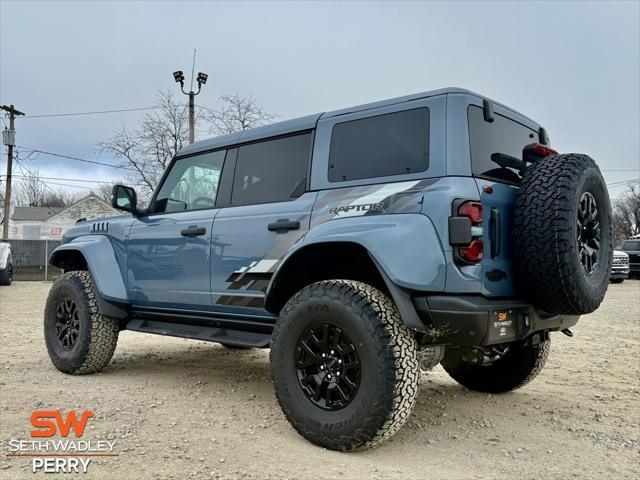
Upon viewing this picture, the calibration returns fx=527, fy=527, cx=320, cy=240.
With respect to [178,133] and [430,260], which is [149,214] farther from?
[178,133]

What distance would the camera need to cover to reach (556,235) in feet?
9.12

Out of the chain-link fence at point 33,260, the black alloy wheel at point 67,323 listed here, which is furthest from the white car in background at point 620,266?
the chain-link fence at point 33,260

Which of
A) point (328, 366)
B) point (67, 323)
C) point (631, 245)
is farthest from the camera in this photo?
point (631, 245)

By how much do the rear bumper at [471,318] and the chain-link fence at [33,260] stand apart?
2083cm

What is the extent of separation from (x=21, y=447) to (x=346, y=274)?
214cm

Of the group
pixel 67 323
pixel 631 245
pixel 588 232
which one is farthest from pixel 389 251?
pixel 631 245

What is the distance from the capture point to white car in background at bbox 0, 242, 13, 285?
16219 mm

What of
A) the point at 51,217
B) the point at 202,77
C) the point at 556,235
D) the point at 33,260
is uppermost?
the point at 202,77

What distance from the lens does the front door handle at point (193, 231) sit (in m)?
4.08

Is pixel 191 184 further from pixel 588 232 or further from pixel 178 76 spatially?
A: pixel 178 76

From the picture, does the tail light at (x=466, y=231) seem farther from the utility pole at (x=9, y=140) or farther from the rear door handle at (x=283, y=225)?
the utility pole at (x=9, y=140)

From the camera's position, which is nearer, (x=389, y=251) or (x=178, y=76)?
(x=389, y=251)

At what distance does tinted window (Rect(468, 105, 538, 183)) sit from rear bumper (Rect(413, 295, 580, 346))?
0.75 metres

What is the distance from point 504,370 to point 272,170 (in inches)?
96.0
